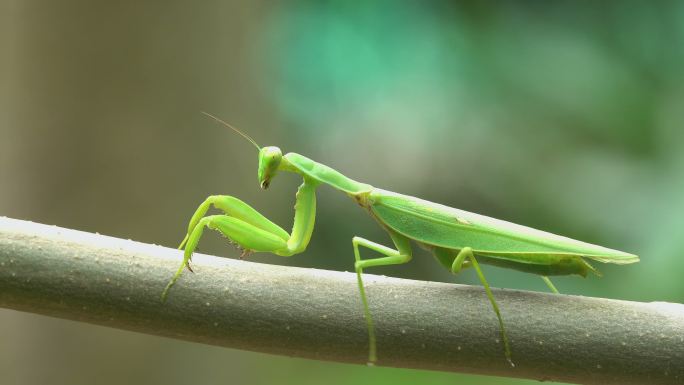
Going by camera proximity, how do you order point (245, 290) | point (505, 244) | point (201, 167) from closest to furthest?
1. point (245, 290)
2. point (505, 244)
3. point (201, 167)

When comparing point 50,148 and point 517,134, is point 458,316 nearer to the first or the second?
point 50,148

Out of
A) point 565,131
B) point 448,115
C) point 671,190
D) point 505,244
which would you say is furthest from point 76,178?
point 671,190

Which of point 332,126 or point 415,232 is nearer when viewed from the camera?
point 415,232

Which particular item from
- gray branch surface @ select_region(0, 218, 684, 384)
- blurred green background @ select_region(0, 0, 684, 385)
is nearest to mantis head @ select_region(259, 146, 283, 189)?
gray branch surface @ select_region(0, 218, 684, 384)

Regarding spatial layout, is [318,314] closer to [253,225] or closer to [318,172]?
[253,225]

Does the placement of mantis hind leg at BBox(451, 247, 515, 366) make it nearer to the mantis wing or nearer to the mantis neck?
the mantis wing

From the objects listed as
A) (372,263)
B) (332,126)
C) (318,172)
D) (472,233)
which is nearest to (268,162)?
(318,172)

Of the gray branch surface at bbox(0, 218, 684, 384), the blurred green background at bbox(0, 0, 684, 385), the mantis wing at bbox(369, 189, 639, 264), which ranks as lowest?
the gray branch surface at bbox(0, 218, 684, 384)
